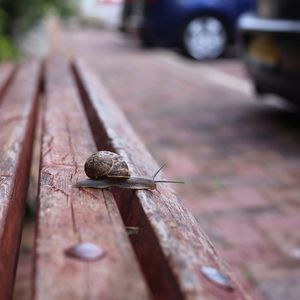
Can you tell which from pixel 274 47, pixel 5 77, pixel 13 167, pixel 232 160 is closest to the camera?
pixel 13 167

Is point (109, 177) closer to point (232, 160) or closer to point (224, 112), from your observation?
point (232, 160)

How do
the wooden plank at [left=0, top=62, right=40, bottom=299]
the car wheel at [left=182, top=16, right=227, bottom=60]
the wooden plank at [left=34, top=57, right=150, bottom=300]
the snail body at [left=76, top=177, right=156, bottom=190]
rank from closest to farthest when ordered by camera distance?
the wooden plank at [left=34, top=57, right=150, bottom=300] < the wooden plank at [left=0, top=62, right=40, bottom=299] < the snail body at [left=76, top=177, right=156, bottom=190] < the car wheel at [left=182, top=16, right=227, bottom=60]

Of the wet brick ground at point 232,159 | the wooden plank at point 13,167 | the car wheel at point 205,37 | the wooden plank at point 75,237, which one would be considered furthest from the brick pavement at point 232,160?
the car wheel at point 205,37

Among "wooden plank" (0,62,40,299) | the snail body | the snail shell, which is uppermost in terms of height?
the snail shell

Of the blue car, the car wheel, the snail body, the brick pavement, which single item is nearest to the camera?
the snail body

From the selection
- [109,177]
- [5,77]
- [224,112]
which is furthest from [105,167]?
[224,112]

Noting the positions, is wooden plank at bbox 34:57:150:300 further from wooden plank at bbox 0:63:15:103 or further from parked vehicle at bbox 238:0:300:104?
parked vehicle at bbox 238:0:300:104

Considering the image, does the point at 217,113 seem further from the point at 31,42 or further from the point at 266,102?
the point at 31,42

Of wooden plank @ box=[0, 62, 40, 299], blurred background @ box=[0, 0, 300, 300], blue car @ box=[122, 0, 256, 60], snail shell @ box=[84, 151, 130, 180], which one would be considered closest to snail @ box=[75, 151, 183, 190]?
snail shell @ box=[84, 151, 130, 180]
